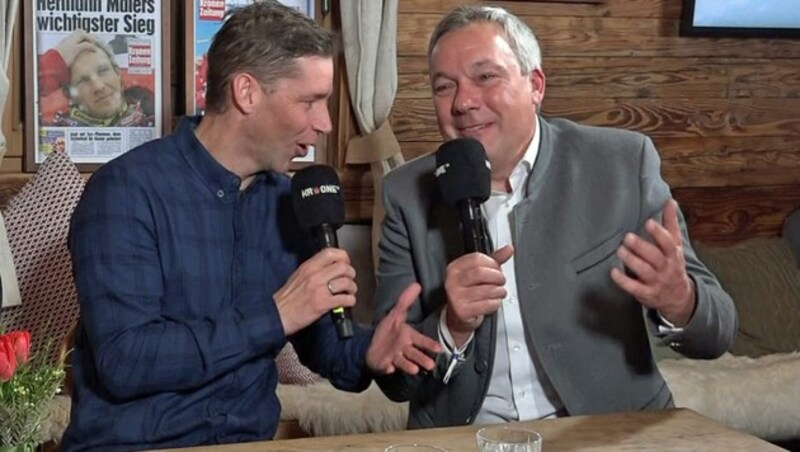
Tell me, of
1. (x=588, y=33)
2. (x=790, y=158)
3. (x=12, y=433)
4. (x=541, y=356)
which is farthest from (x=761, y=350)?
(x=12, y=433)

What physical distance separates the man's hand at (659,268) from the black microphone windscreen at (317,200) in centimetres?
48

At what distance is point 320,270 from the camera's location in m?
1.95

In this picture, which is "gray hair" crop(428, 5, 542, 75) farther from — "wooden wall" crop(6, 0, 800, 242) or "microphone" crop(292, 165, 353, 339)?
"wooden wall" crop(6, 0, 800, 242)

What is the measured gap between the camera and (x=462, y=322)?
2098 mm

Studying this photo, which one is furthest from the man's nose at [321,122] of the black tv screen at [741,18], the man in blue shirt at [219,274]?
the black tv screen at [741,18]

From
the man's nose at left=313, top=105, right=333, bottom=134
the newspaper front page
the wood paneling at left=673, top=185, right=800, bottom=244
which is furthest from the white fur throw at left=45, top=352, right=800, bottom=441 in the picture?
the man's nose at left=313, top=105, right=333, bottom=134

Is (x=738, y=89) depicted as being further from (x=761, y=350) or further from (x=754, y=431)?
(x=754, y=431)

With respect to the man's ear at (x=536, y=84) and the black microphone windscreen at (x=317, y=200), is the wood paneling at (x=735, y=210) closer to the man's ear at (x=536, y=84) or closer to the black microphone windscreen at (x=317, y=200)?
the man's ear at (x=536, y=84)

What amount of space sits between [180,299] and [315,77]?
0.47 m

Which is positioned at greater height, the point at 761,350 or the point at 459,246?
the point at 459,246

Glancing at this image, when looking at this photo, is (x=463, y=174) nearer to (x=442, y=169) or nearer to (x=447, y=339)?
(x=442, y=169)

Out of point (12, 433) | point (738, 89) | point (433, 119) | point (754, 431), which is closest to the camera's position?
point (12, 433)

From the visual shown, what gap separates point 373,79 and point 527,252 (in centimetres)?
156

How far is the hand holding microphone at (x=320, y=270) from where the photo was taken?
195cm
